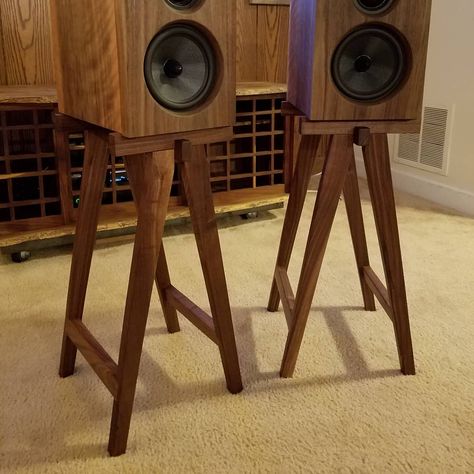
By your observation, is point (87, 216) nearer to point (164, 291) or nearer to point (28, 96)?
point (164, 291)

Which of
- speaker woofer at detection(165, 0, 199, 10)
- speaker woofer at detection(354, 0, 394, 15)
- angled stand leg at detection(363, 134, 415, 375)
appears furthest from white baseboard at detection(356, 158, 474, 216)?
speaker woofer at detection(165, 0, 199, 10)

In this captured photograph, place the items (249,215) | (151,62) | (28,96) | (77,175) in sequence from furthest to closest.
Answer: (249,215)
(77,175)
(28,96)
(151,62)

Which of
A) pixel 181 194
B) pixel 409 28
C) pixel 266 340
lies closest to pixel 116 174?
pixel 181 194

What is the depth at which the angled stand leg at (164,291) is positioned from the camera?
4.51 ft

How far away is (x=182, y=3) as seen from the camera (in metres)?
0.90

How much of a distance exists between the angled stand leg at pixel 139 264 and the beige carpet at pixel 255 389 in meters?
0.07

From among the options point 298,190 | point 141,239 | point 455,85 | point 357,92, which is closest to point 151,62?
point 141,239

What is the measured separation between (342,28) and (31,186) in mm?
1350

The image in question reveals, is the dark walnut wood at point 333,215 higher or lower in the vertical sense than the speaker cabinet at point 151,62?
lower

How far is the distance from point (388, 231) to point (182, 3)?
0.61m

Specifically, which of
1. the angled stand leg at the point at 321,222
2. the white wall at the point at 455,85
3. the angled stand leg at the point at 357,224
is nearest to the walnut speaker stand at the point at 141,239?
the angled stand leg at the point at 321,222

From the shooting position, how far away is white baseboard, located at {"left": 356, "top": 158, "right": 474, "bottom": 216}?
8.07 feet

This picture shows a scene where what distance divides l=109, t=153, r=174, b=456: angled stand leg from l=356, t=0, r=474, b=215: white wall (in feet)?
5.98

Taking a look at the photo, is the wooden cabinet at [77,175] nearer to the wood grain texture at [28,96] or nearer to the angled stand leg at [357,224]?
the wood grain texture at [28,96]
